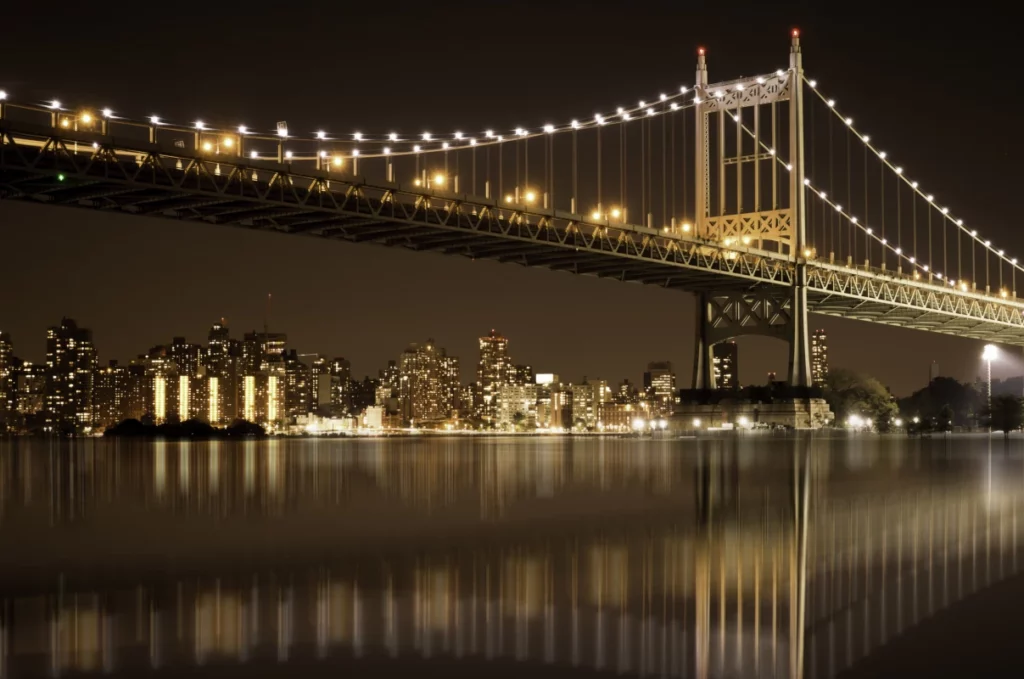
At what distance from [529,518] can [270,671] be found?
9225mm

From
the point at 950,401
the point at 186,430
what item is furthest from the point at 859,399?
the point at 186,430

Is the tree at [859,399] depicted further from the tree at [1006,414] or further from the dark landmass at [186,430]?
the dark landmass at [186,430]

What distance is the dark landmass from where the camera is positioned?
134750mm

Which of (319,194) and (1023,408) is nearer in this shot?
(319,194)

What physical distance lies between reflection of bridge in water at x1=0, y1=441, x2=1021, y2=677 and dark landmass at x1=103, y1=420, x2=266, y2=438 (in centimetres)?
12453

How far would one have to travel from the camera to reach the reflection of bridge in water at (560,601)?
7867 mm

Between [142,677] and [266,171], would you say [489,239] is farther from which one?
[142,677]

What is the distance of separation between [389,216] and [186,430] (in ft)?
309

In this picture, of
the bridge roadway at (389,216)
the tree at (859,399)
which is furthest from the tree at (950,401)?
the bridge roadway at (389,216)

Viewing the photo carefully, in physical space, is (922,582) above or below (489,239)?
below

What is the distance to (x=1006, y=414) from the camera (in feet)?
257

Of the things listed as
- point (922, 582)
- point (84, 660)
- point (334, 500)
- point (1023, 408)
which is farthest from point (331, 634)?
point (1023, 408)

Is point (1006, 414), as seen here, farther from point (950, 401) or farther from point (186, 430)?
point (186, 430)

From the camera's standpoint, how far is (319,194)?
4450 cm
